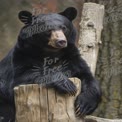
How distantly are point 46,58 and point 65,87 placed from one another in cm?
76

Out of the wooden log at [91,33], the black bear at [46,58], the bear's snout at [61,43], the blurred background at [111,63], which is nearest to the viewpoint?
the bear's snout at [61,43]

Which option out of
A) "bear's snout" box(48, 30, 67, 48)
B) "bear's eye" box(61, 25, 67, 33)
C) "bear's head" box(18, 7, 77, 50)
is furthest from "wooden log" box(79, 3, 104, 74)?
"bear's snout" box(48, 30, 67, 48)

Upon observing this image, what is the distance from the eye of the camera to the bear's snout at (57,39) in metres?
4.30

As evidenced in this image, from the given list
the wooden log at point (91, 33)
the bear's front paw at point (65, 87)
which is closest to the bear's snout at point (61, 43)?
the bear's front paw at point (65, 87)

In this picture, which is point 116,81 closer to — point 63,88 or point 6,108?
point 6,108

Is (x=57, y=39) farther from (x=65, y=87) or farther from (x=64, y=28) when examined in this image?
(x=65, y=87)

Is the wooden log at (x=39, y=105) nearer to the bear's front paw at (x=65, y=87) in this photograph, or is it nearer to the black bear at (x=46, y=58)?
the bear's front paw at (x=65, y=87)

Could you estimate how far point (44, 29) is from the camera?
468 centimetres

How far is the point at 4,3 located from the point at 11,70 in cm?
688

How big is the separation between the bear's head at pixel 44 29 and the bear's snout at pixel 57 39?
2 cm

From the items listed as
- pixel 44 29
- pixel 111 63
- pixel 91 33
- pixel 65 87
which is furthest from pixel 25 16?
pixel 111 63

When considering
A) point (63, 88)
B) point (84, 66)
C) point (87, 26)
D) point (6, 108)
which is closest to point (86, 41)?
point (87, 26)

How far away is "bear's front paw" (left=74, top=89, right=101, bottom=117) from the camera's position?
431 centimetres

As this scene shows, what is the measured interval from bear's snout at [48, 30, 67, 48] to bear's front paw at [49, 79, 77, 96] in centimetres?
30
